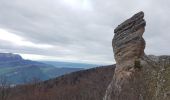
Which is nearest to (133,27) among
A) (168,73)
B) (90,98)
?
(168,73)

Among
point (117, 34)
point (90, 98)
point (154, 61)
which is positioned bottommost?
point (90, 98)

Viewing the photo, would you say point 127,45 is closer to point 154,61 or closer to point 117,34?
point 117,34

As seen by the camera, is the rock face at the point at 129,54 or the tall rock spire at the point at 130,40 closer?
the rock face at the point at 129,54

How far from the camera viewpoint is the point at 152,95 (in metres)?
25.9

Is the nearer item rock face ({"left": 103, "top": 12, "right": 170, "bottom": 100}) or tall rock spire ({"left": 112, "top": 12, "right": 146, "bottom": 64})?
rock face ({"left": 103, "top": 12, "right": 170, "bottom": 100})

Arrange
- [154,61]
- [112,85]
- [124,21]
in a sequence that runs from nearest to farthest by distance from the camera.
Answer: [154,61] < [112,85] < [124,21]

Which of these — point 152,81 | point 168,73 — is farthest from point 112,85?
point 152,81

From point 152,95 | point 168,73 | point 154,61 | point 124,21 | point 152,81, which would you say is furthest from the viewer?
point 124,21

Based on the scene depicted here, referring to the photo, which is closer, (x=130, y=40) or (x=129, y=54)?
(x=129, y=54)

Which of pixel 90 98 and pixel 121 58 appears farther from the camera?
pixel 90 98

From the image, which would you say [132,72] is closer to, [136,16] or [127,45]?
[127,45]

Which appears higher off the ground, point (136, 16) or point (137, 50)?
point (136, 16)

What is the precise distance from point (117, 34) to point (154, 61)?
11941 millimetres

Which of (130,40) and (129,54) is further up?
(130,40)
